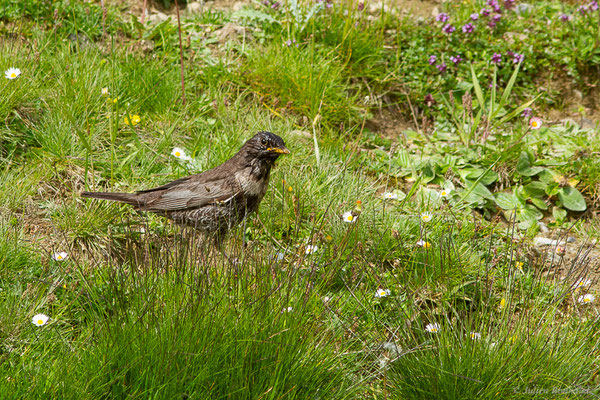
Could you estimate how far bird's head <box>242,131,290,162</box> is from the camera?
4621 mm

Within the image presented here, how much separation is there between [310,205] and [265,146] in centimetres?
63

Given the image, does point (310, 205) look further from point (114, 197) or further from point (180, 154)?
point (114, 197)

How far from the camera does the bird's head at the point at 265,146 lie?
4621mm

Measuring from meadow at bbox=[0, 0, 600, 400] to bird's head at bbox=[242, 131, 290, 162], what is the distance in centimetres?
43

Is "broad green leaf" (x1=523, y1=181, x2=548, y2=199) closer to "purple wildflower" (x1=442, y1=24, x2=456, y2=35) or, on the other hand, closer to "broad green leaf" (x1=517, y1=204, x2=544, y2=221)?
"broad green leaf" (x1=517, y1=204, x2=544, y2=221)

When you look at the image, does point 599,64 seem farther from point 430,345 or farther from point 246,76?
point 430,345

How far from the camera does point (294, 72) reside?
236 inches

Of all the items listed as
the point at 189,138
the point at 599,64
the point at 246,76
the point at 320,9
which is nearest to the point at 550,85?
the point at 599,64

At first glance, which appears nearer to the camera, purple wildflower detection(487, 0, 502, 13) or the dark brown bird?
the dark brown bird

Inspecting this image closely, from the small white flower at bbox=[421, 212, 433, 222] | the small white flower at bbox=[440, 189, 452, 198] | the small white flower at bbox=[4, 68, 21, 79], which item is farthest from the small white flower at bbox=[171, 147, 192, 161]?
the small white flower at bbox=[440, 189, 452, 198]

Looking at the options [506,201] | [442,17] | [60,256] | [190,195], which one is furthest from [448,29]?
[60,256]

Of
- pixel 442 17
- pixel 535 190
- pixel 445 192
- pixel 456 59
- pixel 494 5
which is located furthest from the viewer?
pixel 494 5

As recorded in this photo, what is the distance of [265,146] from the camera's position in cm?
464

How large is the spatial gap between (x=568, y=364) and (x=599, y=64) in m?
4.96
